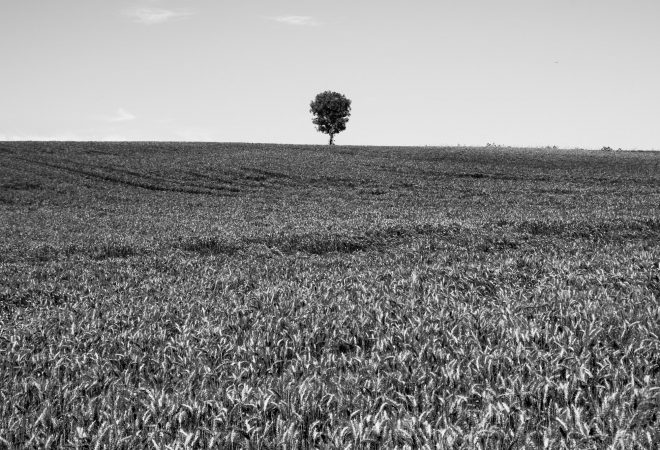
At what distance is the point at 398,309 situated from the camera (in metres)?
7.34

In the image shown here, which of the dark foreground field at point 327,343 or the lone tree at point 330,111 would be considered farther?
the lone tree at point 330,111

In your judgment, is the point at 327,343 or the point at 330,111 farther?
the point at 330,111

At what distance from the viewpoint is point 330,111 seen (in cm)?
11019

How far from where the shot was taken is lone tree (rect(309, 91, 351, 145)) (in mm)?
109562

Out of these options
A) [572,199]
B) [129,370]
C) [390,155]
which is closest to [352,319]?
[129,370]

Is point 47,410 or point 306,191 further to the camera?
point 306,191

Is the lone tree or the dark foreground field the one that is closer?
A: the dark foreground field

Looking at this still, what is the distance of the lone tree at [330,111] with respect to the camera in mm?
109562

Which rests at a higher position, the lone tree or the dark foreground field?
the lone tree

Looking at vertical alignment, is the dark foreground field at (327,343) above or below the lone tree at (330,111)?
below

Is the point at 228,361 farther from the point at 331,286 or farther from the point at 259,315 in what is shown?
the point at 331,286

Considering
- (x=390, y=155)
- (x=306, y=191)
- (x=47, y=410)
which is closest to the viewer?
(x=47, y=410)

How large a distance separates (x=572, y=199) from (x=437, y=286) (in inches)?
1293

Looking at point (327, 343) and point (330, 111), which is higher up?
point (330, 111)
